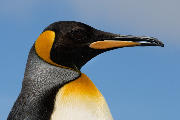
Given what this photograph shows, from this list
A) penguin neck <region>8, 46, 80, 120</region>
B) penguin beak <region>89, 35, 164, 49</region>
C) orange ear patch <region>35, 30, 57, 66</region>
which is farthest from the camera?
penguin beak <region>89, 35, 164, 49</region>

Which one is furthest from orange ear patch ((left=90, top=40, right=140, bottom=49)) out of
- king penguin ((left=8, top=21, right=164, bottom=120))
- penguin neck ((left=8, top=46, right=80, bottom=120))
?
penguin neck ((left=8, top=46, right=80, bottom=120))

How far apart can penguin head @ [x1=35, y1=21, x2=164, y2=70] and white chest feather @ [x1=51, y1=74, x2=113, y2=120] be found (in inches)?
12.4

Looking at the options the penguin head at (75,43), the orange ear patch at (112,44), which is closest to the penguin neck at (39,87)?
the penguin head at (75,43)

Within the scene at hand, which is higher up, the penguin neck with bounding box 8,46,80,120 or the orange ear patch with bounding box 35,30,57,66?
the orange ear patch with bounding box 35,30,57,66

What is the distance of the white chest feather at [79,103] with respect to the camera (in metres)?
5.09

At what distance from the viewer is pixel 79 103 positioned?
5199mm

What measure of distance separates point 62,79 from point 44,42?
0.53 meters

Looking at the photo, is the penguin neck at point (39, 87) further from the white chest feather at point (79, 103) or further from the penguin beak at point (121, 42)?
the penguin beak at point (121, 42)

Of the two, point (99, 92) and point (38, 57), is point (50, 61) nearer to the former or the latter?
point (38, 57)

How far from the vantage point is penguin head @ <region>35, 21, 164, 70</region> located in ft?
18.0

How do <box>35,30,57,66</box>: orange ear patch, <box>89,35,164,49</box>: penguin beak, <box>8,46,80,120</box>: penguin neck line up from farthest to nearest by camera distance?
<box>89,35,164,49</box>: penguin beak < <box>35,30,57,66</box>: orange ear patch < <box>8,46,80,120</box>: penguin neck

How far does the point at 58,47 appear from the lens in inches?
216

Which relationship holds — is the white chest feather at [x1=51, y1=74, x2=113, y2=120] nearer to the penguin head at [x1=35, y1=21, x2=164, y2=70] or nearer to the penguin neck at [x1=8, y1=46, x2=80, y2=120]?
the penguin neck at [x1=8, y1=46, x2=80, y2=120]

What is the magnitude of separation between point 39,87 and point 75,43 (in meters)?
0.73
